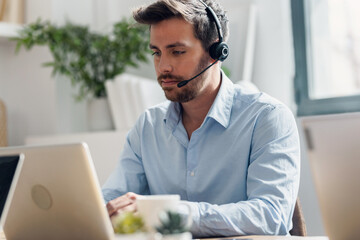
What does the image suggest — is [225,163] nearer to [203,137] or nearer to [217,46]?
[203,137]

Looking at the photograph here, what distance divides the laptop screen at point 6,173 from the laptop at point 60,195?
0.04 metres

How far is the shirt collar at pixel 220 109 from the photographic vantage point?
161cm

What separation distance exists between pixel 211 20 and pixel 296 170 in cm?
58

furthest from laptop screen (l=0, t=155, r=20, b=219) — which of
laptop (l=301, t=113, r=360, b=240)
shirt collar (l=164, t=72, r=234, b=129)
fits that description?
shirt collar (l=164, t=72, r=234, b=129)

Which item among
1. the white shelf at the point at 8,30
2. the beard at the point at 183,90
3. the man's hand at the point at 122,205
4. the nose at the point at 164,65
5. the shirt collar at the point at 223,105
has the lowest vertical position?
the man's hand at the point at 122,205

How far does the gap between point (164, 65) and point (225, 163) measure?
0.37 meters

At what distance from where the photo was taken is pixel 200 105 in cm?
176

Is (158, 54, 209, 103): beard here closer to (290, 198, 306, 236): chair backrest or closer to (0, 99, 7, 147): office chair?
(290, 198, 306, 236): chair backrest

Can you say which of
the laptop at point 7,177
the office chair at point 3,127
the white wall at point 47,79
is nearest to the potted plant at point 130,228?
the laptop at point 7,177

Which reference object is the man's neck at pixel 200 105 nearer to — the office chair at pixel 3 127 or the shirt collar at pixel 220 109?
the shirt collar at pixel 220 109

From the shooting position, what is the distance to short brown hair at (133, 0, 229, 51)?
65.7 inches

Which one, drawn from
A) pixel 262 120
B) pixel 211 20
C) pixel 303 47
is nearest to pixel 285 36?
pixel 303 47

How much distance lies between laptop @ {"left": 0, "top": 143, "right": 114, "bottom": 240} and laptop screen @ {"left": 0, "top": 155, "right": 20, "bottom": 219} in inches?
1.6

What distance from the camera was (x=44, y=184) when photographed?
104cm
